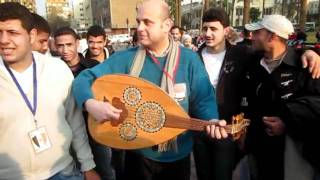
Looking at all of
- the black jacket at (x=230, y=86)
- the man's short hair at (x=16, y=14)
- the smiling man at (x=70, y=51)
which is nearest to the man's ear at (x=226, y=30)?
the black jacket at (x=230, y=86)

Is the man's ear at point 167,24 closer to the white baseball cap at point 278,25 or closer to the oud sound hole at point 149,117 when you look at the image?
the oud sound hole at point 149,117

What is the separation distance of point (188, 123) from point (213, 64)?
1.42 meters

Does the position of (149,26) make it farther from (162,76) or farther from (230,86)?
(230,86)

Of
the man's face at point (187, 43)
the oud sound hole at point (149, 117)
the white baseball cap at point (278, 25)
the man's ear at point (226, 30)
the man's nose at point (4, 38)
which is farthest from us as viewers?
the man's face at point (187, 43)

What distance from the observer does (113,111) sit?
252 cm

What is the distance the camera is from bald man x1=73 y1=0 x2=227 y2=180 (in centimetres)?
278

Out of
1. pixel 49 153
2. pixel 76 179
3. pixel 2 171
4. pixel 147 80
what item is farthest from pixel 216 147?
pixel 2 171

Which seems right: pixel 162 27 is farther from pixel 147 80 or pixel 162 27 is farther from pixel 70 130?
pixel 70 130

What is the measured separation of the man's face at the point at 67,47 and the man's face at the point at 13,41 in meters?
1.63

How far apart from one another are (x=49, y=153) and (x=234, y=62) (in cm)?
208

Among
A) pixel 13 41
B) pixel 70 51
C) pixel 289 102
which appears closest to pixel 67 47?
pixel 70 51

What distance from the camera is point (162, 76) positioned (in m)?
2.79

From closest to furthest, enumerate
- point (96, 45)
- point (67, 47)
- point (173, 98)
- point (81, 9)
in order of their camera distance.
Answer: point (173, 98)
point (67, 47)
point (96, 45)
point (81, 9)

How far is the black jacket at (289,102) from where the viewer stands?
289 centimetres
